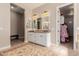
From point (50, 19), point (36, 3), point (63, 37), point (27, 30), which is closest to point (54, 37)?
point (63, 37)

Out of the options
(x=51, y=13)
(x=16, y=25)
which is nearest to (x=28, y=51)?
(x=16, y=25)

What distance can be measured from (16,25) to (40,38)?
0.36 m

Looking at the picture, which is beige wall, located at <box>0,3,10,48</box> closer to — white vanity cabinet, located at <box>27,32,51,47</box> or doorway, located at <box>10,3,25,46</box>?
doorway, located at <box>10,3,25,46</box>

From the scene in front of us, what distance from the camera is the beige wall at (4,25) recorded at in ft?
4.02

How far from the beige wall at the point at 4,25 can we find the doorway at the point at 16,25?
0.16ft

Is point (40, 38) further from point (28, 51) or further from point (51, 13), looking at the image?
point (51, 13)

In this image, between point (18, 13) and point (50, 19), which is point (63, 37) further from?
point (18, 13)

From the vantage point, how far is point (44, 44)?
130 cm

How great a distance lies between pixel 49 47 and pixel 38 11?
50cm

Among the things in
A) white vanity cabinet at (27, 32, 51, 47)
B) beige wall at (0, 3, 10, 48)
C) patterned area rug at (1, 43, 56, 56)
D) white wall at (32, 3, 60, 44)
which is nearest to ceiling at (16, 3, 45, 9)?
white wall at (32, 3, 60, 44)

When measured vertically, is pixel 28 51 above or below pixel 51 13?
below

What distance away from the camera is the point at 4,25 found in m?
1.24

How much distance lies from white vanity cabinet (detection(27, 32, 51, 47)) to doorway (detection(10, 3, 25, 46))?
0.11 m

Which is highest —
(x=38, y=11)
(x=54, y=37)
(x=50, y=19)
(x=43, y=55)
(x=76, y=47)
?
(x=38, y=11)
